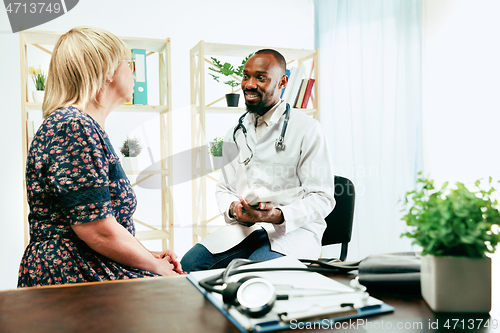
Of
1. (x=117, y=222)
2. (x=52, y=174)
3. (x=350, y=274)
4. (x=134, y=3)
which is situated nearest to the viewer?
(x=350, y=274)

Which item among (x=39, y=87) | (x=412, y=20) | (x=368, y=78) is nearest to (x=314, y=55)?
(x=368, y=78)

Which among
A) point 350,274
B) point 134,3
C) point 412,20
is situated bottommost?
point 350,274

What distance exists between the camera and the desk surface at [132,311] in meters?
0.52

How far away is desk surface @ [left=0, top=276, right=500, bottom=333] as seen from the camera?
20.4 inches

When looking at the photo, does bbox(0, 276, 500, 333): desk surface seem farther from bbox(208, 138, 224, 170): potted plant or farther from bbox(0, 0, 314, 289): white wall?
bbox(0, 0, 314, 289): white wall

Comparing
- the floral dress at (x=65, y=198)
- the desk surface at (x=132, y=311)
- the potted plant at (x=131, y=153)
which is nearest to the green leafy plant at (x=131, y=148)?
the potted plant at (x=131, y=153)

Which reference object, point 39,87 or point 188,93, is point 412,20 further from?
point 39,87

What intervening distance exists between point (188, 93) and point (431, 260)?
2.77 m

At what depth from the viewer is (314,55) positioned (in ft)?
9.48

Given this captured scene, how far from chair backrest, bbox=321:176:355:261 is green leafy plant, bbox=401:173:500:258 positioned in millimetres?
1246

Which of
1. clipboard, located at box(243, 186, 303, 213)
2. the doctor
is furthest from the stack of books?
clipboard, located at box(243, 186, 303, 213)

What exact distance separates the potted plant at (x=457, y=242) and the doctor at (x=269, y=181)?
1.00 m

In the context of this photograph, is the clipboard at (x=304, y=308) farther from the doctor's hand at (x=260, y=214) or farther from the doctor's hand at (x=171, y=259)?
the doctor's hand at (x=260, y=214)

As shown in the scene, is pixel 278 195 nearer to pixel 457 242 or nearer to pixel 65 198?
pixel 65 198
